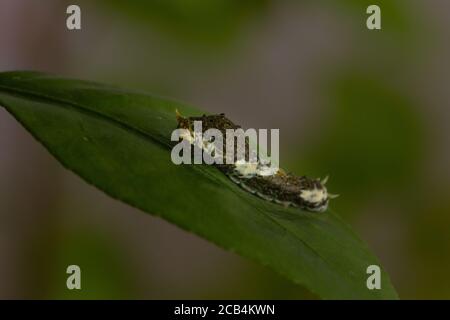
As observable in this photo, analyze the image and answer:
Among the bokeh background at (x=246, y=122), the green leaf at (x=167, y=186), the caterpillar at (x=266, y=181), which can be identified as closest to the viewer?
the green leaf at (x=167, y=186)

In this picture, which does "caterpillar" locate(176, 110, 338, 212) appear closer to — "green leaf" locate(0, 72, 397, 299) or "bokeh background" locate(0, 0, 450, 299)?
"green leaf" locate(0, 72, 397, 299)

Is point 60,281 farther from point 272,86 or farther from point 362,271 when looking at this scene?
point 362,271

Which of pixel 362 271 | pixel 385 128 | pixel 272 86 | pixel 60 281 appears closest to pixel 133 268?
pixel 60 281

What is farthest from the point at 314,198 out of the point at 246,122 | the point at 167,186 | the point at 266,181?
the point at 246,122

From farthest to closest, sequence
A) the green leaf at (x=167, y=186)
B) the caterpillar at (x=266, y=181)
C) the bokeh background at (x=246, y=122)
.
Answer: the bokeh background at (x=246, y=122) → the caterpillar at (x=266, y=181) → the green leaf at (x=167, y=186)

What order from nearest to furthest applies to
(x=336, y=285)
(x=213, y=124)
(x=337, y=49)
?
(x=336, y=285)
(x=213, y=124)
(x=337, y=49)

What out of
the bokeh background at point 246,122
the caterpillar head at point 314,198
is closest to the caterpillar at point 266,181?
the caterpillar head at point 314,198

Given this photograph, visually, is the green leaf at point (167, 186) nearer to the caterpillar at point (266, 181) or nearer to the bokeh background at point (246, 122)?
the caterpillar at point (266, 181)

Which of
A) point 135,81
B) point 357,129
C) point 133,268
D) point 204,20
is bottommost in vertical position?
point 133,268
